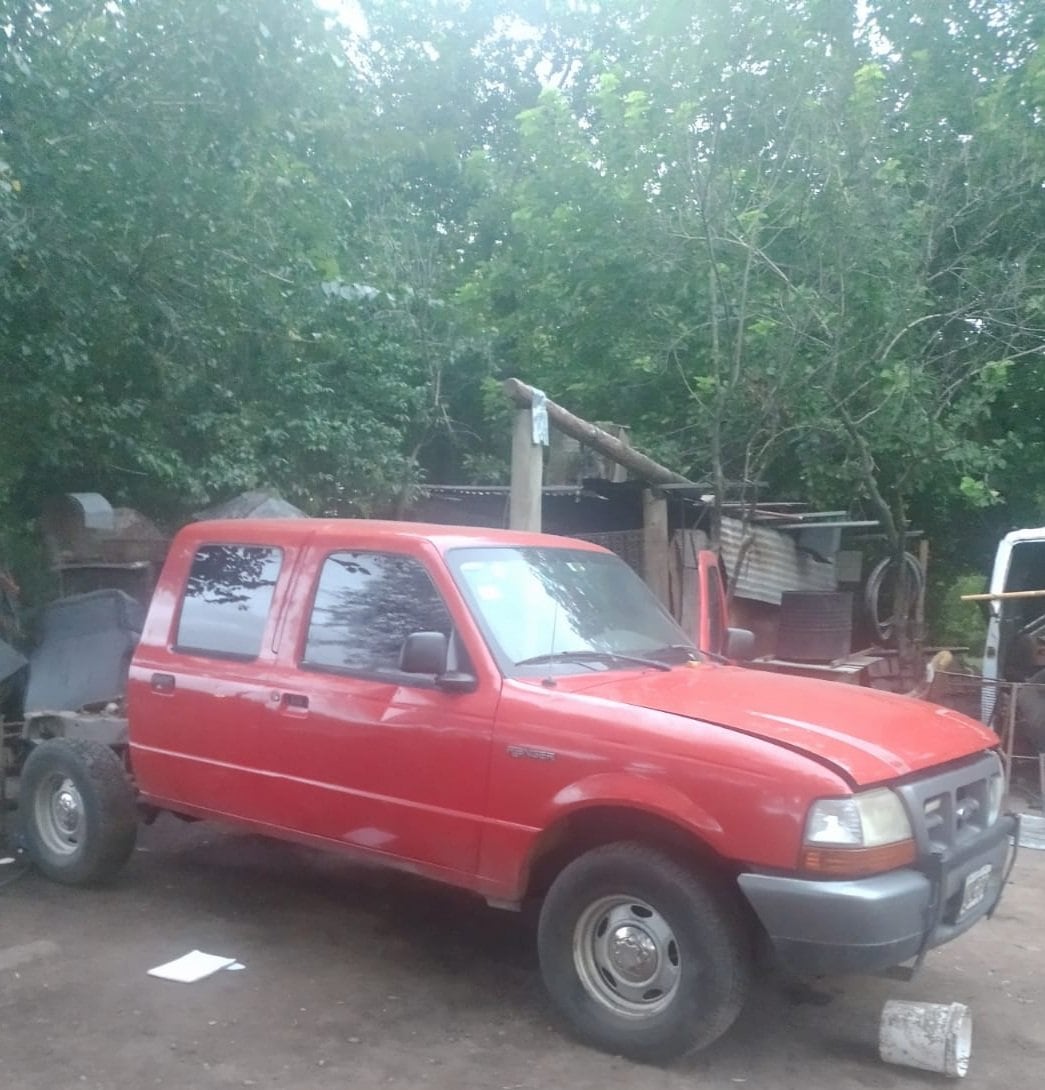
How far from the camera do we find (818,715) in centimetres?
449

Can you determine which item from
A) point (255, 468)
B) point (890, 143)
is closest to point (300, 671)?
point (255, 468)

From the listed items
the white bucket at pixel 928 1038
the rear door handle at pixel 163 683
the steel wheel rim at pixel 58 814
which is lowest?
the white bucket at pixel 928 1038

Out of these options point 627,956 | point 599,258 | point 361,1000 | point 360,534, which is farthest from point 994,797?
point 599,258

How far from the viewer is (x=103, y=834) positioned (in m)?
6.15

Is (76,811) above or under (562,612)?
under

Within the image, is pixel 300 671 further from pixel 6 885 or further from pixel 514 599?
pixel 6 885

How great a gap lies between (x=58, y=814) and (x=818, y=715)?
4.19m

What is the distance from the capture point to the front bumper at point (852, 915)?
390 centimetres

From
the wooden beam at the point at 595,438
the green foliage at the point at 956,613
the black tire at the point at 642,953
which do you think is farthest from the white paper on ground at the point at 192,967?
the green foliage at the point at 956,613

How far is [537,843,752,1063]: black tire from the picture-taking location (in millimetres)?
4164

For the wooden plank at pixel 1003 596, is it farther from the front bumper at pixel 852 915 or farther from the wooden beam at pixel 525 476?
the front bumper at pixel 852 915

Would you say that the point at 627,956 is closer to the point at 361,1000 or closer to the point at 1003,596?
the point at 361,1000

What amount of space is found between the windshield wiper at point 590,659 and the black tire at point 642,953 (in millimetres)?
825

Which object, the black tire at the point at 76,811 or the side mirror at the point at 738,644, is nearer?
the side mirror at the point at 738,644
